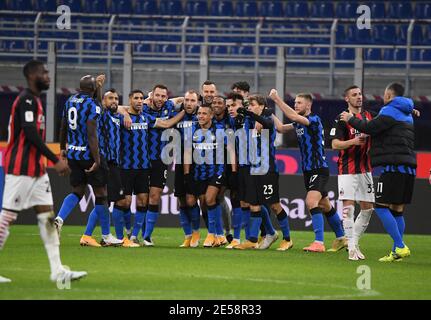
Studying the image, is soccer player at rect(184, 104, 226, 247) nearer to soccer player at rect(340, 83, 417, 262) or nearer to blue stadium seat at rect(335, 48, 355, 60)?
soccer player at rect(340, 83, 417, 262)

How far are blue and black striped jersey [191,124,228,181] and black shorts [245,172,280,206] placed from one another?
56 centimetres

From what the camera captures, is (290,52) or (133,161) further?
(290,52)

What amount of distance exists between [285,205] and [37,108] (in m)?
8.83

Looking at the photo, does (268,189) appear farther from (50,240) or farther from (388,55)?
(388,55)

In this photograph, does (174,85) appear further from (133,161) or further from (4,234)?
(4,234)

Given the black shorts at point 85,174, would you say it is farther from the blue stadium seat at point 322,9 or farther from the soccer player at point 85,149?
the blue stadium seat at point 322,9

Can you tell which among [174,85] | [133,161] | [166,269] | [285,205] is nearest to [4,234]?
[166,269]

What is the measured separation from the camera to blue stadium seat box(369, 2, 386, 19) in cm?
2506

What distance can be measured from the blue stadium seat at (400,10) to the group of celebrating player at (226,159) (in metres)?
12.3

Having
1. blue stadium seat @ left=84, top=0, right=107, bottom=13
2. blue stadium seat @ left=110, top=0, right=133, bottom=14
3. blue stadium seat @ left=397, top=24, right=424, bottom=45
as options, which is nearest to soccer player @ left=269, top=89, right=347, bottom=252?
blue stadium seat @ left=397, top=24, right=424, bottom=45

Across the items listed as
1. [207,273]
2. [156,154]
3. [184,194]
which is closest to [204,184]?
[184,194]

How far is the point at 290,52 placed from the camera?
24188 mm

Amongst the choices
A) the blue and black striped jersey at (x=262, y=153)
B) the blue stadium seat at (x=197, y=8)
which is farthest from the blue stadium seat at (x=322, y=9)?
the blue and black striped jersey at (x=262, y=153)

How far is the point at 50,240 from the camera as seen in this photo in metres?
8.62
